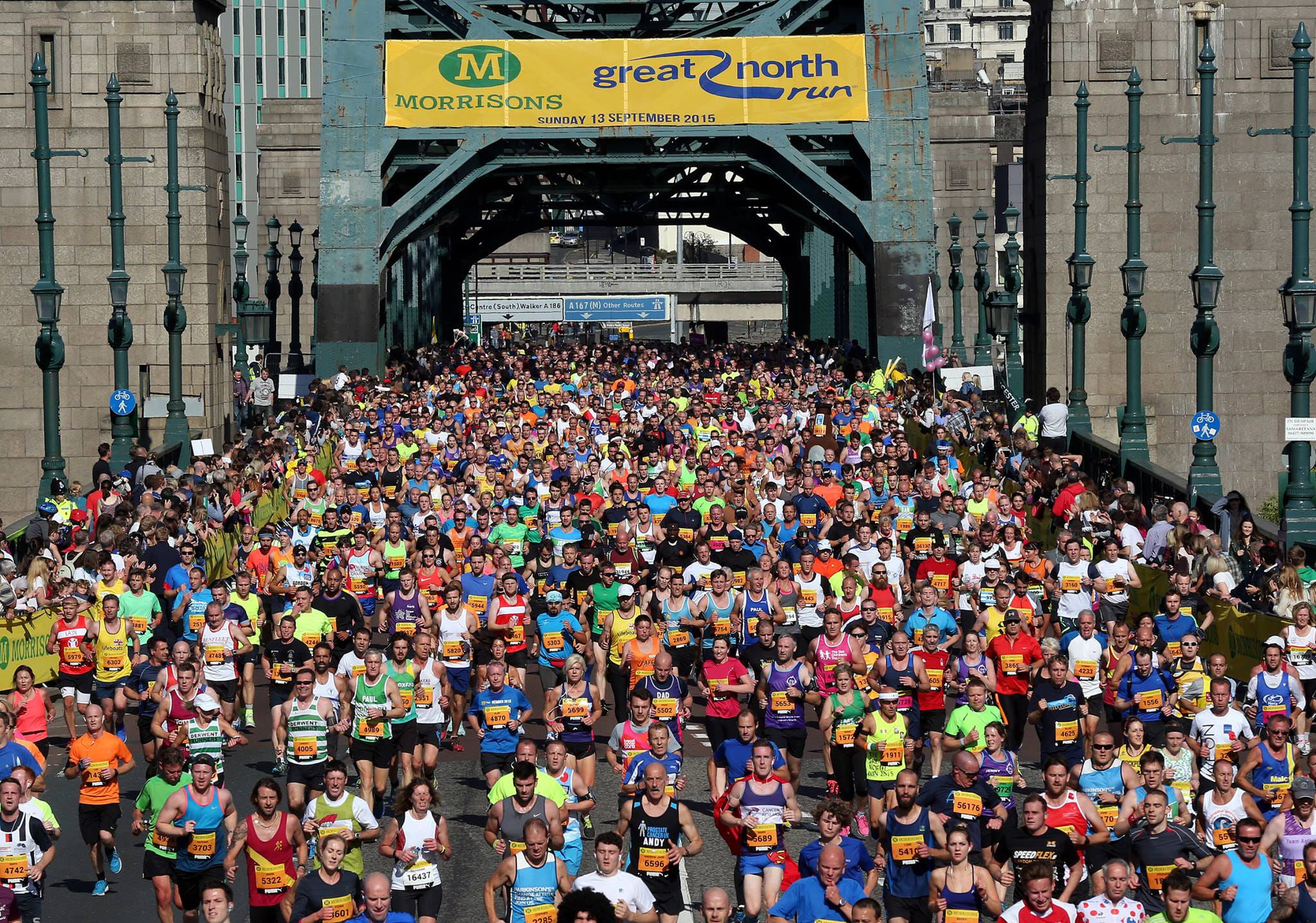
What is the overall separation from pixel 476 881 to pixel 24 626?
7.01 metres

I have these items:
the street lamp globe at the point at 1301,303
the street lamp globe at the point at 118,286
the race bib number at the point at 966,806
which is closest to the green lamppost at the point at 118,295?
the street lamp globe at the point at 118,286

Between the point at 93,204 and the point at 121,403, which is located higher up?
the point at 93,204

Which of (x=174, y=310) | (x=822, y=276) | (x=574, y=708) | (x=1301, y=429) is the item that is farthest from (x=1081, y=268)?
(x=822, y=276)

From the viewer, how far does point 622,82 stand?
127 ft

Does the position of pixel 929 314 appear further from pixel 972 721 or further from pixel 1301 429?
pixel 972 721

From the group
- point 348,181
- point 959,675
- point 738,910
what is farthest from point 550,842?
point 348,181

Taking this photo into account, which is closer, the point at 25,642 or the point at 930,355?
the point at 25,642

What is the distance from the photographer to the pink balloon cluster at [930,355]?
37188mm

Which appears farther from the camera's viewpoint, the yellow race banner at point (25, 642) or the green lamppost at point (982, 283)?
the green lamppost at point (982, 283)

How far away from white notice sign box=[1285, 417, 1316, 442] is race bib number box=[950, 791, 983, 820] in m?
11.6

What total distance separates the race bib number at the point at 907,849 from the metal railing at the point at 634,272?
315 ft

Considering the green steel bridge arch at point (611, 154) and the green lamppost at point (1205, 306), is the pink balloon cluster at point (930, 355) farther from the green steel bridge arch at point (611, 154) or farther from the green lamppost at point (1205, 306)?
the green lamppost at point (1205, 306)

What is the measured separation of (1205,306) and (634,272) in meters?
83.7

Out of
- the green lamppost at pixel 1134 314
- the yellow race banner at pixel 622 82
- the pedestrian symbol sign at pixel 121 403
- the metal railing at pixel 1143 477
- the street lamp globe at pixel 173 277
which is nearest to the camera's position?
the metal railing at pixel 1143 477
